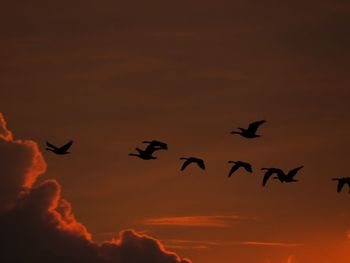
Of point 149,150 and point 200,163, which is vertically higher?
point 149,150

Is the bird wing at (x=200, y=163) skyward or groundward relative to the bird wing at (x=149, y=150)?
groundward

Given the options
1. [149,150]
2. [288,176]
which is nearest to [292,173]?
[288,176]

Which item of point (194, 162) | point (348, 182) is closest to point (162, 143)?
point (194, 162)

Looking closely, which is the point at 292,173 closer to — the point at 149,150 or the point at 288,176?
the point at 288,176

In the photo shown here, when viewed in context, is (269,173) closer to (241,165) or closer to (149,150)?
(241,165)

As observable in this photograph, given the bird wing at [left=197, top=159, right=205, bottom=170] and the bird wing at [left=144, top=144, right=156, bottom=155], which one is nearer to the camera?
the bird wing at [left=197, top=159, right=205, bottom=170]

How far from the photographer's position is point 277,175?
547ft

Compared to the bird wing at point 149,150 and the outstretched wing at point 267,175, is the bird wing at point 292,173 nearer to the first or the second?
the outstretched wing at point 267,175

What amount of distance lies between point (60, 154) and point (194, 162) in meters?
13.5

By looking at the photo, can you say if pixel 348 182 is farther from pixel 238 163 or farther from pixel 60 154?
pixel 60 154

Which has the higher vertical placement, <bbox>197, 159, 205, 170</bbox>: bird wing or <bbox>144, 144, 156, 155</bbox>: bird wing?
<bbox>144, 144, 156, 155</bbox>: bird wing

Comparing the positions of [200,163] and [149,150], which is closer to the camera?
[200,163]

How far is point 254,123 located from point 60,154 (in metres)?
19.6

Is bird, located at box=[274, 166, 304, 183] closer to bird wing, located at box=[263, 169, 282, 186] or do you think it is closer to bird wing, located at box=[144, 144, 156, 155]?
bird wing, located at box=[263, 169, 282, 186]
